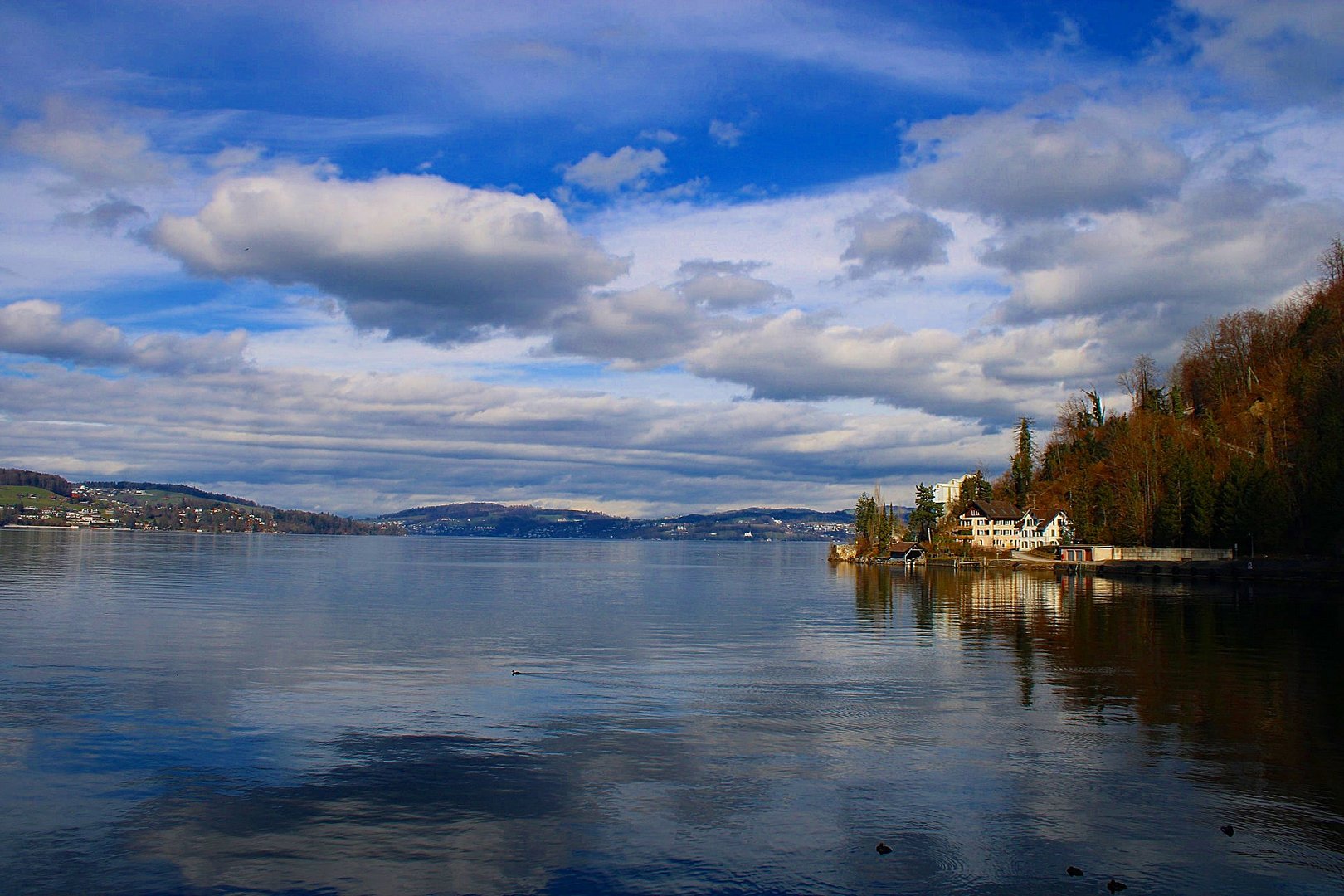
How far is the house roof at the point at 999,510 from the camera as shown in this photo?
550ft

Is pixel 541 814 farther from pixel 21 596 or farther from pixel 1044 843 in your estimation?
pixel 21 596

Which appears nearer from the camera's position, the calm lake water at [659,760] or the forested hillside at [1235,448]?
the calm lake water at [659,760]

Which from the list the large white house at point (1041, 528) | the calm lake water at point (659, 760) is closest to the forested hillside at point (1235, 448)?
the large white house at point (1041, 528)

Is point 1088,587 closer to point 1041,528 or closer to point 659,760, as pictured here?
point 1041,528

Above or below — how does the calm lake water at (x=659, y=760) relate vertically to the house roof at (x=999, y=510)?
below

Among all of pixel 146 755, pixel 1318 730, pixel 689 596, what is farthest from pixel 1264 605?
pixel 146 755

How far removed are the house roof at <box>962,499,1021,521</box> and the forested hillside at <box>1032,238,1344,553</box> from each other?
9.04 metres

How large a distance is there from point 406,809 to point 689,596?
60.7 meters

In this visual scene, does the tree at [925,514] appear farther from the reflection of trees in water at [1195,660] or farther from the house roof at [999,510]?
the reflection of trees in water at [1195,660]

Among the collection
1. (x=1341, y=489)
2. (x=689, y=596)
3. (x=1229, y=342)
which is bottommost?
(x=689, y=596)

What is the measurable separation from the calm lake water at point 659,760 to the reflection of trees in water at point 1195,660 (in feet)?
0.68

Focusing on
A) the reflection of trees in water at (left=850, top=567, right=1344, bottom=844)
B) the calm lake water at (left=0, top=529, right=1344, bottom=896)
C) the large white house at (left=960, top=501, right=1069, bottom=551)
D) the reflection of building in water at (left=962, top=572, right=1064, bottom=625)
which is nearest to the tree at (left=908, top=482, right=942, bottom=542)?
the large white house at (left=960, top=501, right=1069, bottom=551)

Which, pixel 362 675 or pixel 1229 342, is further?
pixel 1229 342

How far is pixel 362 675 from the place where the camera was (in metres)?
34.0
